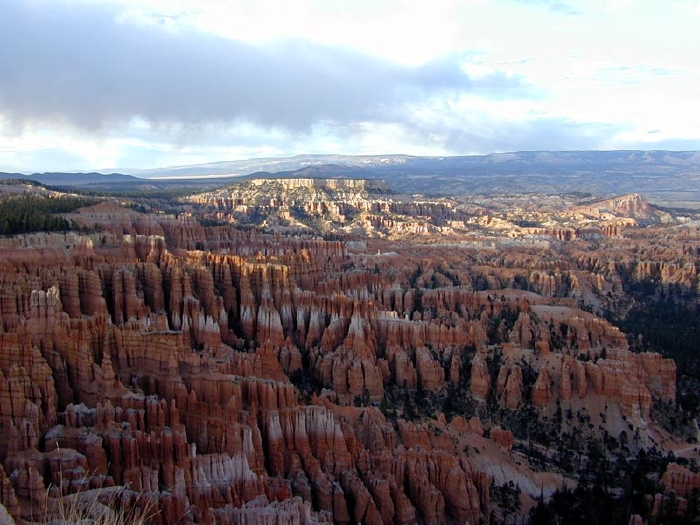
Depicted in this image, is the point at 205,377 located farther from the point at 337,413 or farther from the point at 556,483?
the point at 556,483

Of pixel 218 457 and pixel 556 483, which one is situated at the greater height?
pixel 218 457

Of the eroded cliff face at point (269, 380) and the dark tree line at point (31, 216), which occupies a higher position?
the dark tree line at point (31, 216)

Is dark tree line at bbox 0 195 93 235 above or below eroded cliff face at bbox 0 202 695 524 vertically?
above

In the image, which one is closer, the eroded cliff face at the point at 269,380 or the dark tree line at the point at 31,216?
the eroded cliff face at the point at 269,380

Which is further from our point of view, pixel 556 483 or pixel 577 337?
pixel 577 337

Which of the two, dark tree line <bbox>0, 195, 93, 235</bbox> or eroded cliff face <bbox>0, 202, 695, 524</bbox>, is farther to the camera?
dark tree line <bbox>0, 195, 93, 235</bbox>

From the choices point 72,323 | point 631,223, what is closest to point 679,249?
point 631,223

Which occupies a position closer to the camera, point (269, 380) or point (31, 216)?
point (269, 380)

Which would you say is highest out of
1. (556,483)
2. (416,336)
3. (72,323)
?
(72,323)
